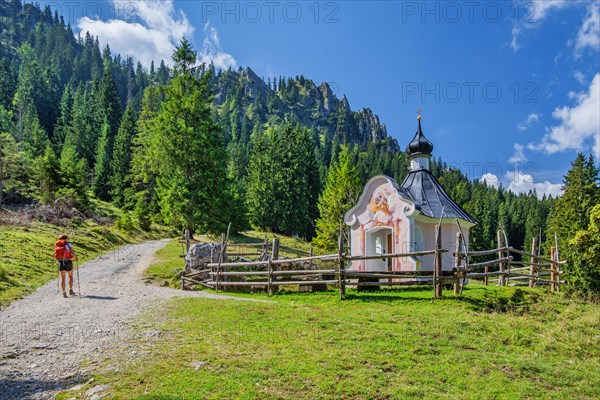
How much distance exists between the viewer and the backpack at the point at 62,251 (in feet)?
46.5

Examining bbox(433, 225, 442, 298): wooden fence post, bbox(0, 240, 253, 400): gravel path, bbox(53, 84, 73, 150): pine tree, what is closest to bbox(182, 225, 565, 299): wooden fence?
bbox(433, 225, 442, 298): wooden fence post

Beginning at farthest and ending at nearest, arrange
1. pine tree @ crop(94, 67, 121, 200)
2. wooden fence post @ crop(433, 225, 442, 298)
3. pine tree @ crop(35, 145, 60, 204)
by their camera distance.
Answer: pine tree @ crop(94, 67, 121, 200), pine tree @ crop(35, 145, 60, 204), wooden fence post @ crop(433, 225, 442, 298)

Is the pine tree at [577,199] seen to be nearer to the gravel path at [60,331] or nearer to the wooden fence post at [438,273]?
the wooden fence post at [438,273]

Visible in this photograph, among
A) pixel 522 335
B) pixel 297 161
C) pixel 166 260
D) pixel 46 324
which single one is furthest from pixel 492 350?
pixel 297 161

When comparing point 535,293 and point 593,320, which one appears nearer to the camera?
point 593,320

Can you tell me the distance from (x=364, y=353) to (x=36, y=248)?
20.2 m

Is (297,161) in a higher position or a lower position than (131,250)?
higher

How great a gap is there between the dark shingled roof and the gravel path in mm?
12513

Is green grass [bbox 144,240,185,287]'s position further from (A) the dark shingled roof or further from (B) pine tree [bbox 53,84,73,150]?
(B) pine tree [bbox 53,84,73,150]

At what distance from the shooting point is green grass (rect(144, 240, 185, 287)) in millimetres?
19312

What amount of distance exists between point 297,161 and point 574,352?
141 ft

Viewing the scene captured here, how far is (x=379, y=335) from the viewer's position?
9492 mm

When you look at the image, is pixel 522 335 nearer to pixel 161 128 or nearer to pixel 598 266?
pixel 598 266

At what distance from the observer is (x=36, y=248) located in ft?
70.2
